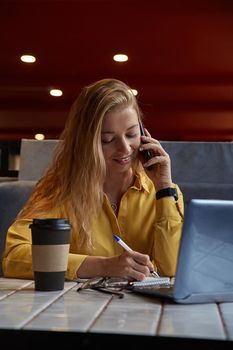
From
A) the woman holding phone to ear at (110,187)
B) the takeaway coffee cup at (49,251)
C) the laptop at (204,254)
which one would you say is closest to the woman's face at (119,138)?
the woman holding phone to ear at (110,187)

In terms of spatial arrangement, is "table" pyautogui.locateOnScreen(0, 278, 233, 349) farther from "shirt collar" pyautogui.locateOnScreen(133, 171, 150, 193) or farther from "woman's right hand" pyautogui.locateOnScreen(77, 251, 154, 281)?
"shirt collar" pyautogui.locateOnScreen(133, 171, 150, 193)

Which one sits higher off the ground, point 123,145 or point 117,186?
point 123,145

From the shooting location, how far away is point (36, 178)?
2201 mm

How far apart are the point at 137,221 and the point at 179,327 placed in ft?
3.12

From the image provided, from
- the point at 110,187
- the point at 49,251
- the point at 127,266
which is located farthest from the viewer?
the point at 110,187

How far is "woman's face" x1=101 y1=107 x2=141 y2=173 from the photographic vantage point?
1.65 metres

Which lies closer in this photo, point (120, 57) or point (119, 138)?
point (119, 138)

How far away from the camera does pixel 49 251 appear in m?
1.06

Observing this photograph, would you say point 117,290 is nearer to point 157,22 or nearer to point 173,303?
point 173,303

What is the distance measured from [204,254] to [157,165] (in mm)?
793

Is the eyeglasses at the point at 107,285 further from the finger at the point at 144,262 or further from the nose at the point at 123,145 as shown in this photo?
the nose at the point at 123,145

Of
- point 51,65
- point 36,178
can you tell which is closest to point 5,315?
point 36,178

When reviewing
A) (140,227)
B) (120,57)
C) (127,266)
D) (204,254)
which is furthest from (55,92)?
(204,254)

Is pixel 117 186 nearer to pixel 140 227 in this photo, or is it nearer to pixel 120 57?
pixel 140 227
